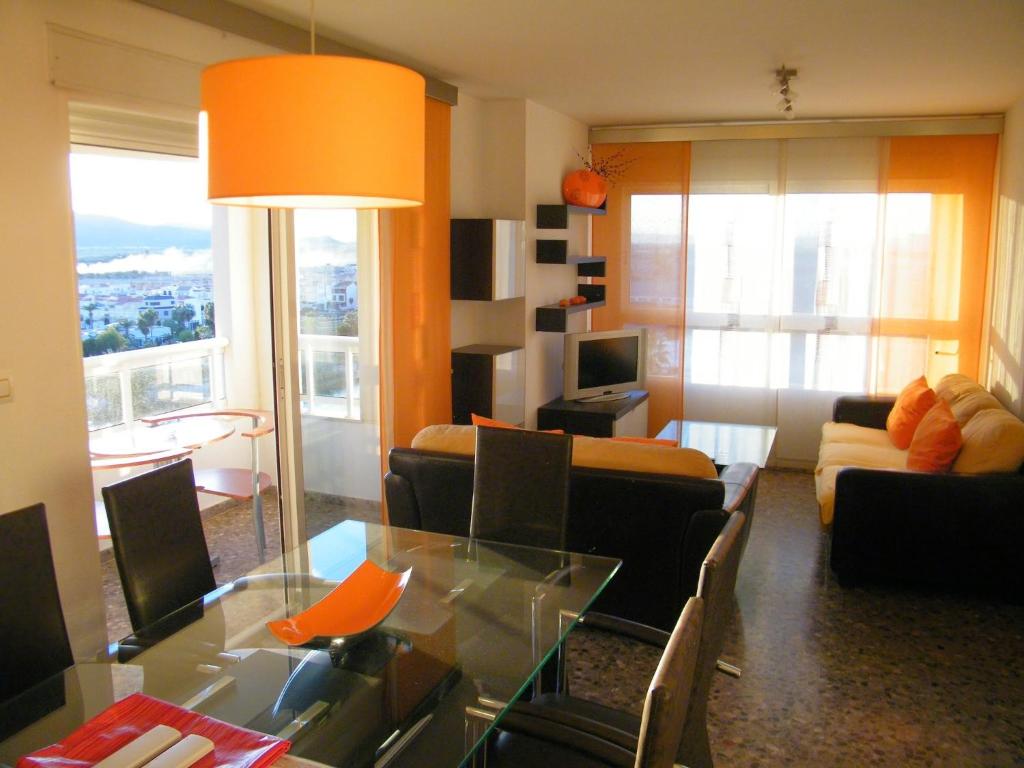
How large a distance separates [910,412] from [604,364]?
212 centimetres

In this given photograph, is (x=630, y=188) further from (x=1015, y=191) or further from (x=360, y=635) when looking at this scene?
(x=360, y=635)

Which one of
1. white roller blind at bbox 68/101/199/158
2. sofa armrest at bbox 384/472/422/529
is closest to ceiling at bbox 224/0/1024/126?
white roller blind at bbox 68/101/199/158

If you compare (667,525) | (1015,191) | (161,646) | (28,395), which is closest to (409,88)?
(161,646)

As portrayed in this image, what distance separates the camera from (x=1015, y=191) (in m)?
5.53

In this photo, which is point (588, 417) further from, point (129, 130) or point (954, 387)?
point (129, 130)

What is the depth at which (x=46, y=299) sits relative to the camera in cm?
289

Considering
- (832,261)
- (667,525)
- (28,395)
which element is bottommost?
(667,525)

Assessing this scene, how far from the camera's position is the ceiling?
355 cm

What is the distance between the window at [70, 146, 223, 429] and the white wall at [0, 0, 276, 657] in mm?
1728

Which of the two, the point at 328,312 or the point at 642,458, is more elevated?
the point at 328,312

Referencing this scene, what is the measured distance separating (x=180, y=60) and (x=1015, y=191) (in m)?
5.01

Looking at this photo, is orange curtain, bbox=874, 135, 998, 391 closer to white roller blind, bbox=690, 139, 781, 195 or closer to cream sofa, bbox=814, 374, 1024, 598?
white roller blind, bbox=690, 139, 781, 195

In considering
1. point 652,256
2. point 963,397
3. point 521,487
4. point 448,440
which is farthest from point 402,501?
point 652,256

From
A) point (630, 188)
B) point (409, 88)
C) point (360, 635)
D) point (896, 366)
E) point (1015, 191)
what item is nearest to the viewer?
point (409, 88)
